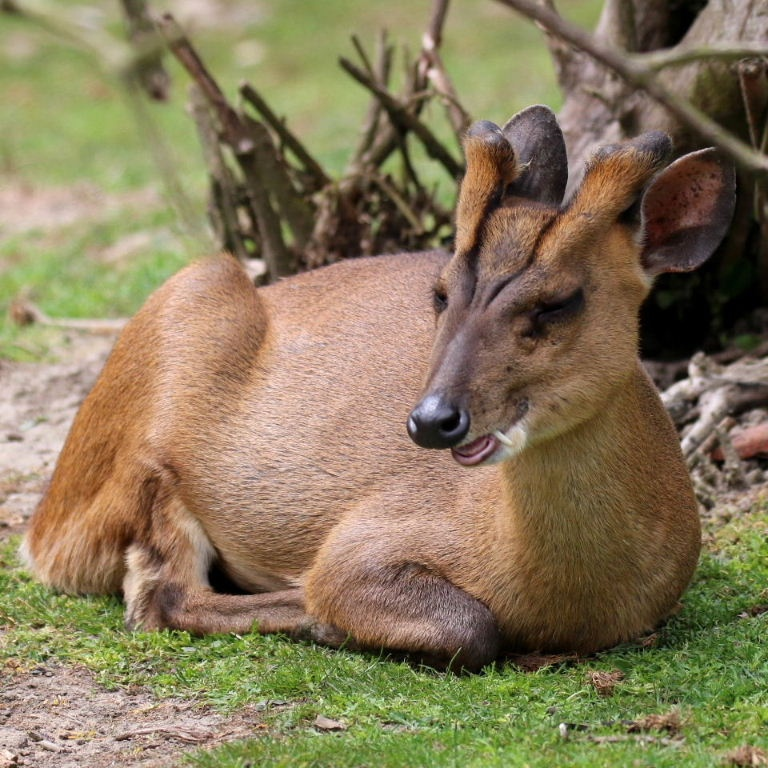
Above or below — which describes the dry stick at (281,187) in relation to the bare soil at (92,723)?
Result: above

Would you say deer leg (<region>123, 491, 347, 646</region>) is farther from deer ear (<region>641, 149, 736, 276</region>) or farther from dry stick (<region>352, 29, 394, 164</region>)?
dry stick (<region>352, 29, 394, 164</region>)

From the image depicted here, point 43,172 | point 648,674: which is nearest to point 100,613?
point 648,674

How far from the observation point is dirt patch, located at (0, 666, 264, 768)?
4.23 meters

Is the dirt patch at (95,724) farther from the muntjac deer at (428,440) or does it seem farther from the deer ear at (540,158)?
the deer ear at (540,158)

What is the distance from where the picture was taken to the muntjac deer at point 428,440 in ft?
14.2

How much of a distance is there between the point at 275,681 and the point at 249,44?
63.2ft

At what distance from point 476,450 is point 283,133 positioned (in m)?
4.43

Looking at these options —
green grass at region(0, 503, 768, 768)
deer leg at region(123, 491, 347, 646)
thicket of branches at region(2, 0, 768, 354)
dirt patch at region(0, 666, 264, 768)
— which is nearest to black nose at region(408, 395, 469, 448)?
green grass at region(0, 503, 768, 768)

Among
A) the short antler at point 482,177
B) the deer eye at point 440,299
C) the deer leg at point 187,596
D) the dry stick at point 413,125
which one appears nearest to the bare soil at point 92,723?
the deer leg at point 187,596

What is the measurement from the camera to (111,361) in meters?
6.13

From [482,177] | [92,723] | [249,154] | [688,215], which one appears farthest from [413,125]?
[92,723]

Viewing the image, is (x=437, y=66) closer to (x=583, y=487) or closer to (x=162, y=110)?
(x=583, y=487)

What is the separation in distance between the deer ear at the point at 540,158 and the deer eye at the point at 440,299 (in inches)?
16.8

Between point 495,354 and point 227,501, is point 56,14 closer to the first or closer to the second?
point 495,354
